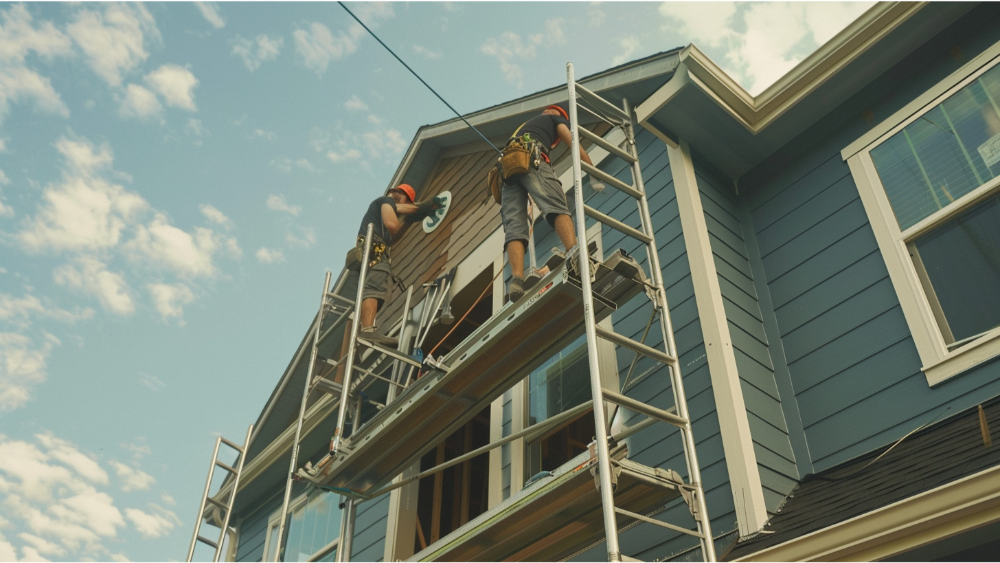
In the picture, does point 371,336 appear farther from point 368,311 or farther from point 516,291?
point 516,291

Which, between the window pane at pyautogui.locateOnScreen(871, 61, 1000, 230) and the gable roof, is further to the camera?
the window pane at pyautogui.locateOnScreen(871, 61, 1000, 230)

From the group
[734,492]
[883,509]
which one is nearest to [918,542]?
[883,509]

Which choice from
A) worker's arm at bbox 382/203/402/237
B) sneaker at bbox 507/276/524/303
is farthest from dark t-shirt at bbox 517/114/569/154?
worker's arm at bbox 382/203/402/237

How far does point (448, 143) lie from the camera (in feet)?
35.5

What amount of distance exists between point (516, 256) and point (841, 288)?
2.19 meters

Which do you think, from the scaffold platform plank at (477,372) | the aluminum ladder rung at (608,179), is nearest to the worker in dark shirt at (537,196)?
the aluminum ladder rung at (608,179)

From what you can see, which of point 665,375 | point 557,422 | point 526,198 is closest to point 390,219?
point 526,198

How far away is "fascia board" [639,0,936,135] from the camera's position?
225 inches

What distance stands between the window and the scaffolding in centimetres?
283

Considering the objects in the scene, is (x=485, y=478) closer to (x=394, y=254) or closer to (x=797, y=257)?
(x=394, y=254)

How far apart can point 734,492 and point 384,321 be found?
610 centimetres

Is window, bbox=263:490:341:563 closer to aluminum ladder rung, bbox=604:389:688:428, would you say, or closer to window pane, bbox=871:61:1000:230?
aluminum ladder rung, bbox=604:389:688:428

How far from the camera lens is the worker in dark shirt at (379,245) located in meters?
7.86

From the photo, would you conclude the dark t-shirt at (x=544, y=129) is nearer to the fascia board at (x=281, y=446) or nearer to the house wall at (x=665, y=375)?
the house wall at (x=665, y=375)
